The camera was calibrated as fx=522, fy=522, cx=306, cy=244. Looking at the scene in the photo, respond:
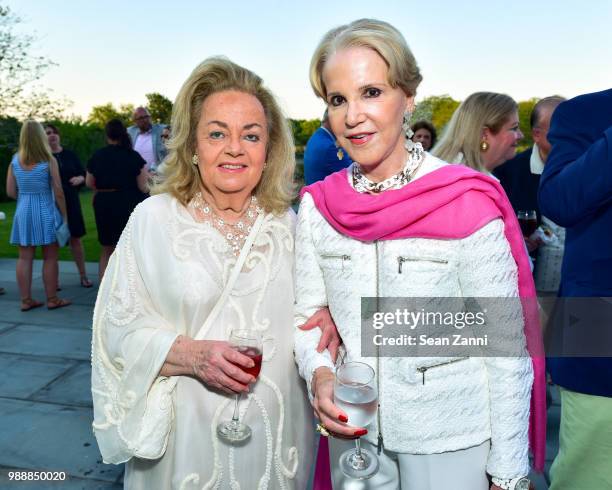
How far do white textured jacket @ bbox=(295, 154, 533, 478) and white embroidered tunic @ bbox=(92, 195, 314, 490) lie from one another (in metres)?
0.42

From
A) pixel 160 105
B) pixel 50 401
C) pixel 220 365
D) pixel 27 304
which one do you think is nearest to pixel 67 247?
pixel 27 304

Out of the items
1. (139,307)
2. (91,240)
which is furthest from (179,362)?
(91,240)

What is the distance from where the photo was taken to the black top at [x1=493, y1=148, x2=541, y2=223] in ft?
13.6

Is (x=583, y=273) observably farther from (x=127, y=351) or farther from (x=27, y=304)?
(x=27, y=304)

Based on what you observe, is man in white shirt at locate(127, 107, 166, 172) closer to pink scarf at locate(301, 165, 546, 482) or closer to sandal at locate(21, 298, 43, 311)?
sandal at locate(21, 298, 43, 311)

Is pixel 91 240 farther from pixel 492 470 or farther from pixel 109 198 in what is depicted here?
pixel 492 470

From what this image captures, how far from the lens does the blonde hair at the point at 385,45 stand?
1.63 meters

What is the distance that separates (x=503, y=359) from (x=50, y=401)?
12.7ft

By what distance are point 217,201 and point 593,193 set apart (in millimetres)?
1419

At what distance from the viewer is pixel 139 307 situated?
2068 mm

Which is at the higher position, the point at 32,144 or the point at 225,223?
the point at 32,144

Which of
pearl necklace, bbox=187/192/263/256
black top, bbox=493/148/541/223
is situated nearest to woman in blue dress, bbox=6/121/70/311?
pearl necklace, bbox=187/192/263/256

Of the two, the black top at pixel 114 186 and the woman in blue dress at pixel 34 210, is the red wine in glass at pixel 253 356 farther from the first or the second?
the woman in blue dress at pixel 34 210

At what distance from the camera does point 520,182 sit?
14.0 feet
